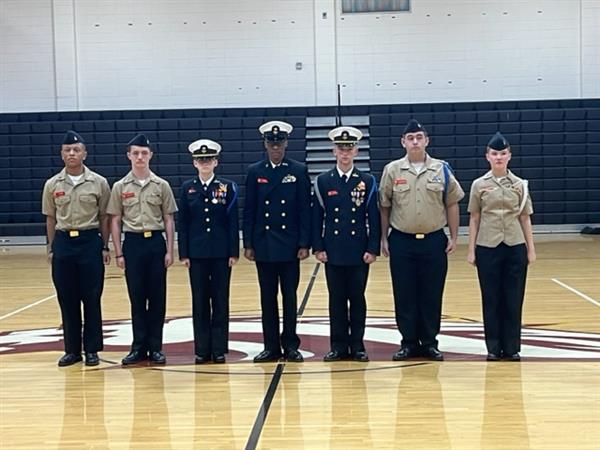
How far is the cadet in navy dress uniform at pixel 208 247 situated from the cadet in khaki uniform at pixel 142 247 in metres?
0.14

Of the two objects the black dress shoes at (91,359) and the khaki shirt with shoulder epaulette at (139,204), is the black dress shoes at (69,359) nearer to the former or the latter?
the black dress shoes at (91,359)

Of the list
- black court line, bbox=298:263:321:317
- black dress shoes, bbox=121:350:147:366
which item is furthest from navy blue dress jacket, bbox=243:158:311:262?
black court line, bbox=298:263:321:317

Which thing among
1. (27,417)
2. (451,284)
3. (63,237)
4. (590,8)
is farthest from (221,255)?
(590,8)

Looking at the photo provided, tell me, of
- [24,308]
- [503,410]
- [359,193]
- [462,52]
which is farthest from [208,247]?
[462,52]

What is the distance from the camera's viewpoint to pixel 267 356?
16.3 ft

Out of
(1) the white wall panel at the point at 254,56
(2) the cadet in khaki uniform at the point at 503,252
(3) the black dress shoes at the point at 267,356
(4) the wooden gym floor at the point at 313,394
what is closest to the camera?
(4) the wooden gym floor at the point at 313,394

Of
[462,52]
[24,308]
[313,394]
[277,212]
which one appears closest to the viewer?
[313,394]

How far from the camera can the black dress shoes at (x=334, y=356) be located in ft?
16.1

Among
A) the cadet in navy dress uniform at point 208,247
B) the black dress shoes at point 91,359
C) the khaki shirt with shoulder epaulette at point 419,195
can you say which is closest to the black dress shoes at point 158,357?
the cadet in navy dress uniform at point 208,247

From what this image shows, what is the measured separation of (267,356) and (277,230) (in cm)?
81

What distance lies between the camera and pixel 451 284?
8859 millimetres

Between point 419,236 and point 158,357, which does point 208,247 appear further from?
point 419,236

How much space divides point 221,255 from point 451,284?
14.8 ft

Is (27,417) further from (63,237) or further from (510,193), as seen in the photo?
(510,193)
